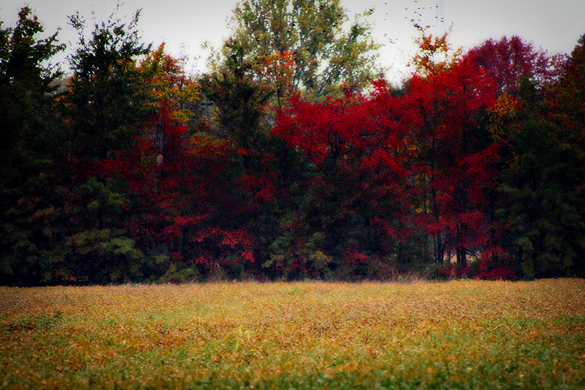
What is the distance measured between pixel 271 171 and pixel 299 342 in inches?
794

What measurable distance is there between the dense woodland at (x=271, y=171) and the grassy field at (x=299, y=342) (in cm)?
972

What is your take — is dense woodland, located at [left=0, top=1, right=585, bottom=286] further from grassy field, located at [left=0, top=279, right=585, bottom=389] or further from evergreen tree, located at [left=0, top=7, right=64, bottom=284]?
grassy field, located at [left=0, top=279, right=585, bottom=389]

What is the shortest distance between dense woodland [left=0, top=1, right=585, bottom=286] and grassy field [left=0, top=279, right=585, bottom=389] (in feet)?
31.9

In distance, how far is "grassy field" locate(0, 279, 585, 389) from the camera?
6215mm

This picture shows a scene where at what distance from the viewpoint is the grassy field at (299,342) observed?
621 centimetres

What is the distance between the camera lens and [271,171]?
28.3 metres

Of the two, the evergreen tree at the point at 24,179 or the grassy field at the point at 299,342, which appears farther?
the evergreen tree at the point at 24,179

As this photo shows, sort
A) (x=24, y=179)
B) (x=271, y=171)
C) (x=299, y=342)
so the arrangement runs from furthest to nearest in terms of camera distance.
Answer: (x=271, y=171)
(x=24, y=179)
(x=299, y=342)

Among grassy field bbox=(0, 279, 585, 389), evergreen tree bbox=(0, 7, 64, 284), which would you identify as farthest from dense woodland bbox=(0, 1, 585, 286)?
grassy field bbox=(0, 279, 585, 389)

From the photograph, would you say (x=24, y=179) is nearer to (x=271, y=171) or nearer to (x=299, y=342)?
(x=271, y=171)

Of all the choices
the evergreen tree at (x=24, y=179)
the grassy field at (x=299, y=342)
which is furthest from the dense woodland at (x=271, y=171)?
the grassy field at (x=299, y=342)

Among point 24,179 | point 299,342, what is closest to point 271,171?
point 24,179

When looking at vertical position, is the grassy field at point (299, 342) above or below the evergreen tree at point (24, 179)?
below

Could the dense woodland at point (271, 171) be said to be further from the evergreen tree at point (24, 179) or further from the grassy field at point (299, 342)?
the grassy field at point (299, 342)
